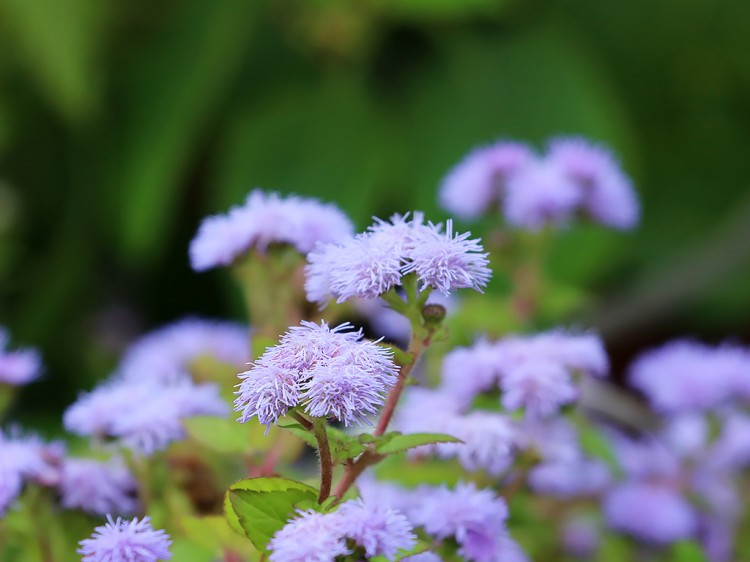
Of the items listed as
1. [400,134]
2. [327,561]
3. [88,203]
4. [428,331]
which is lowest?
[327,561]

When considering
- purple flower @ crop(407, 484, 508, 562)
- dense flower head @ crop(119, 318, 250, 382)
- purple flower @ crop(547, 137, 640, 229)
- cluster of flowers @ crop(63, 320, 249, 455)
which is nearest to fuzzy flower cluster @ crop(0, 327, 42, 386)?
cluster of flowers @ crop(63, 320, 249, 455)

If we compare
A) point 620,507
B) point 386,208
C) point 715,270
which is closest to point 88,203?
point 386,208

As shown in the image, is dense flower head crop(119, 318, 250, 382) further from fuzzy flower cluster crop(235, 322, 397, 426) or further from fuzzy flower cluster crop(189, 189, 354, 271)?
fuzzy flower cluster crop(235, 322, 397, 426)

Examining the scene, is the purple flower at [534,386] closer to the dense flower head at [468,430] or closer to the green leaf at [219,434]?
the dense flower head at [468,430]

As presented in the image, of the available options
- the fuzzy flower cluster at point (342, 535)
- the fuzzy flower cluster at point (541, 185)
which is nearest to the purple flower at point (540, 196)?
the fuzzy flower cluster at point (541, 185)

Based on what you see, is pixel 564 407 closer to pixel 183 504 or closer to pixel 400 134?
pixel 183 504

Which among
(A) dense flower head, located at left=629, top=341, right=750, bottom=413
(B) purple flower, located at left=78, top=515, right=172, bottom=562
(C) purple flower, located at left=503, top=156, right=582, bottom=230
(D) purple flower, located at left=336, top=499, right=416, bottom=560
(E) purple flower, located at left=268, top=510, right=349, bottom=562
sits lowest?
(B) purple flower, located at left=78, top=515, right=172, bottom=562

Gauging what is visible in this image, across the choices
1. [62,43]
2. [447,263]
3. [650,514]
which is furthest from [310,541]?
[62,43]
